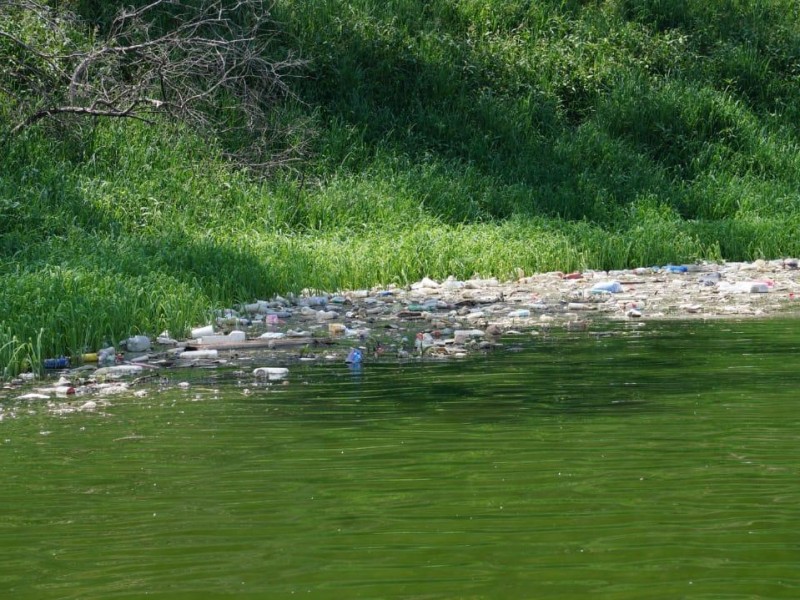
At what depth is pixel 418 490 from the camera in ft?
13.3

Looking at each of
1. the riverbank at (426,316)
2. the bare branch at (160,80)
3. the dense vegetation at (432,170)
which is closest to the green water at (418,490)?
the riverbank at (426,316)

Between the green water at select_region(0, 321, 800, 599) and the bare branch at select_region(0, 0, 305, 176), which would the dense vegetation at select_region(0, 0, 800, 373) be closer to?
the bare branch at select_region(0, 0, 305, 176)

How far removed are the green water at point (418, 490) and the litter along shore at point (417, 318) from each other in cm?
95

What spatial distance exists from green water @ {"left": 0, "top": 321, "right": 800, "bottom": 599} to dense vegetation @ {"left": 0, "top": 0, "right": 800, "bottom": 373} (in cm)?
289

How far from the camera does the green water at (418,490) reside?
3100mm

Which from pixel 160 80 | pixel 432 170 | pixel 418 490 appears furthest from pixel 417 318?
pixel 432 170

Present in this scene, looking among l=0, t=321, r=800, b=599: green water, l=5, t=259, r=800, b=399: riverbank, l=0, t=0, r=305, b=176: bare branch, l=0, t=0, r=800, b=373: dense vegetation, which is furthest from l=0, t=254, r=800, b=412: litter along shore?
l=0, t=0, r=305, b=176: bare branch

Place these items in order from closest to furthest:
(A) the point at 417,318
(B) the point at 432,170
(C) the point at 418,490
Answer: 1. (C) the point at 418,490
2. (A) the point at 417,318
3. (B) the point at 432,170

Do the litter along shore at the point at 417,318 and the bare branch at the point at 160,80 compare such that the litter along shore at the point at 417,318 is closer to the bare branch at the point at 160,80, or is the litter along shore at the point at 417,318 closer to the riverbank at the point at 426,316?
the riverbank at the point at 426,316

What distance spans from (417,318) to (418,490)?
19.8 feet

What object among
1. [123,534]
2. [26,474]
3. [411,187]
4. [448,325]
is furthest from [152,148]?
[123,534]

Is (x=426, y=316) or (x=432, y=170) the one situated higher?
(x=426, y=316)

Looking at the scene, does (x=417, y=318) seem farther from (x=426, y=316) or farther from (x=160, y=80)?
(x=160, y=80)

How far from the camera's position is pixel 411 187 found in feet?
53.9
